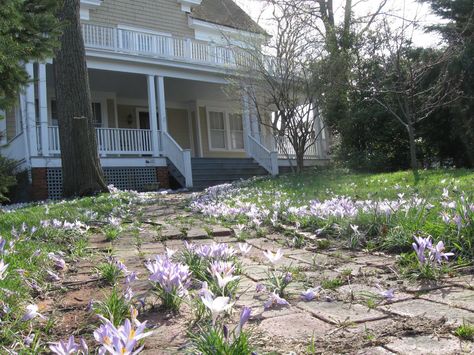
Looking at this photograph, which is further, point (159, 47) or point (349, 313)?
point (159, 47)

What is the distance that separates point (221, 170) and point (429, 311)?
14.6 meters

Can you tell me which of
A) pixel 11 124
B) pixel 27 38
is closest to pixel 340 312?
pixel 27 38

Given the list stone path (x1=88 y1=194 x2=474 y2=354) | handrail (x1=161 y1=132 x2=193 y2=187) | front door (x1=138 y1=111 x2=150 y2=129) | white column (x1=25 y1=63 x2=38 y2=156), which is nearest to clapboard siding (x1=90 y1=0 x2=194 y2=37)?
front door (x1=138 y1=111 x2=150 y2=129)

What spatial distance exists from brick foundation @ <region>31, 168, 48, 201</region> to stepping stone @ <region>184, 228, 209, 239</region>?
9636 mm

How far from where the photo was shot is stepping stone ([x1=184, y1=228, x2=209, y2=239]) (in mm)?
4480

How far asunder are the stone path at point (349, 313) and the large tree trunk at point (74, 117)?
7.46 metres

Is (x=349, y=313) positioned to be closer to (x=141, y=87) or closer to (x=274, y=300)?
(x=274, y=300)

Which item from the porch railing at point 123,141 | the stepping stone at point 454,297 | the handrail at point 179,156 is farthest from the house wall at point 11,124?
the stepping stone at point 454,297

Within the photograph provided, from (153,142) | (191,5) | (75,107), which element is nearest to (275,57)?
(153,142)

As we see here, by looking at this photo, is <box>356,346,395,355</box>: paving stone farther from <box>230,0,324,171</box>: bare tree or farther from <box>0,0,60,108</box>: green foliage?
<box>230,0,324,171</box>: bare tree

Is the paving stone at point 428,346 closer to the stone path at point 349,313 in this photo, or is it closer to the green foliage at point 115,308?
the stone path at point 349,313

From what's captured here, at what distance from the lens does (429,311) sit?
198 centimetres

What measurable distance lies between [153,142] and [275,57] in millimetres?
4838

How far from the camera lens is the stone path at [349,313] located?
1.65m
